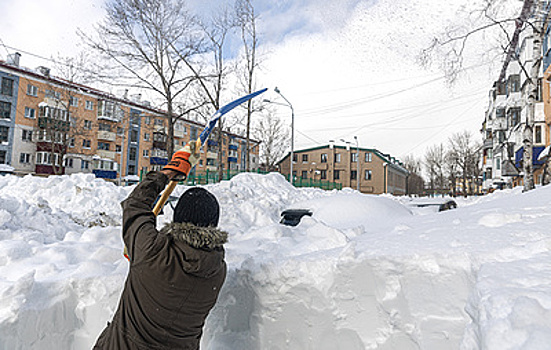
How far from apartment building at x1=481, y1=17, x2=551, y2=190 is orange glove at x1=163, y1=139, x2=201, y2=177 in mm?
11037

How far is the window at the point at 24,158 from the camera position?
1359 inches

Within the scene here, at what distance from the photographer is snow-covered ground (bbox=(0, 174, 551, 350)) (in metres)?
1.68

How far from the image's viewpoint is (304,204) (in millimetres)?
7324

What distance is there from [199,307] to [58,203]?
11803mm

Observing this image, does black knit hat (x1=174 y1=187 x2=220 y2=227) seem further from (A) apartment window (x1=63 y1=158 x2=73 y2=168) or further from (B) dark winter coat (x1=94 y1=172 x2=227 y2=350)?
(A) apartment window (x1=63 y1=158 x2=73 y2=168)

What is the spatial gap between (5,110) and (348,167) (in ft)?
155

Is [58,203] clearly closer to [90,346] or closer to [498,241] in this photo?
[90,346]

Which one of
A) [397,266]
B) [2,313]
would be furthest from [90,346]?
[397,266]

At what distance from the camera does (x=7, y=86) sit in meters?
32.8

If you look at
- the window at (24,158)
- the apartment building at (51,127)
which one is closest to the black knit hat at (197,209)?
the apartment building at (51,127)

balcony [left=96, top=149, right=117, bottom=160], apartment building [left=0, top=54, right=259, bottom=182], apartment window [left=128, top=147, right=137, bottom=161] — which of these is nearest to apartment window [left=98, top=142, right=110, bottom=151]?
apartment building [left=0, top=54, right=259, bottom=182]

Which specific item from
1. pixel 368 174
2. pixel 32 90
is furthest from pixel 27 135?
pixel 368 174

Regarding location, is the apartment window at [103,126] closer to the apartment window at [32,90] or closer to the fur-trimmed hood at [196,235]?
the apartment window at [32,90]

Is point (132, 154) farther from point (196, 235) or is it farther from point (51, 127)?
point (196, 235)
